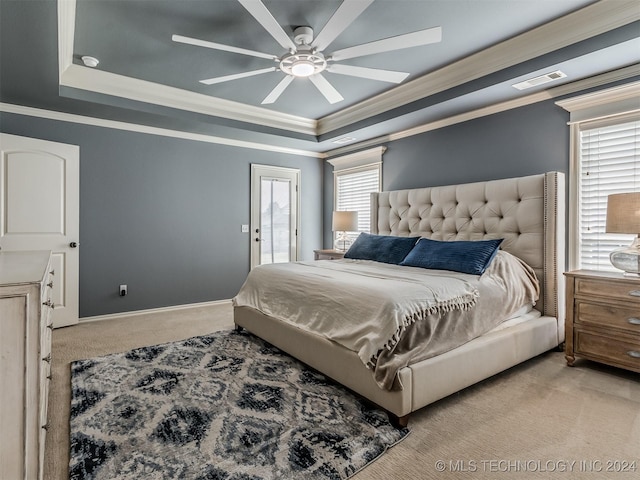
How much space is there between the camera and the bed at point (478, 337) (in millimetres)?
2064

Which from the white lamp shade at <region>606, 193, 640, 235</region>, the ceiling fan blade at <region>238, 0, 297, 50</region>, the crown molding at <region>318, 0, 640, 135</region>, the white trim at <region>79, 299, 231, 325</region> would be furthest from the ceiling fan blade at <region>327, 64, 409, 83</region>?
the white trim at <region>79, 299, 231, 325</region>

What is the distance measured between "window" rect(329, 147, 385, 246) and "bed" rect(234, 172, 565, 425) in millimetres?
546

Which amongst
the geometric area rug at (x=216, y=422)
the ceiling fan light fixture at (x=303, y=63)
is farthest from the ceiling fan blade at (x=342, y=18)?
the geometric area rug at (x=216, y=422)

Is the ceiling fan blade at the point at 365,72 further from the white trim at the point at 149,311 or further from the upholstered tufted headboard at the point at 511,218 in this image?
the white trim at the point at 149,311

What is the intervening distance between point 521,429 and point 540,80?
2.76 meters

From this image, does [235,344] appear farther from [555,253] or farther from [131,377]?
[555,253]

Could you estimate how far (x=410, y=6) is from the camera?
2494 mm

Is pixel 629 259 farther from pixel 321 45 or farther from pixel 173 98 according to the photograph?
pixel 173 98

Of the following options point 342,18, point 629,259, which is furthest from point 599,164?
point 342,18

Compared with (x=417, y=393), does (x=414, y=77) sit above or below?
above

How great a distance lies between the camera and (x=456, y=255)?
3018 mm

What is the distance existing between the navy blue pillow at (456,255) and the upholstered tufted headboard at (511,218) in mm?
374

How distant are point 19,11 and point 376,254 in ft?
10.9

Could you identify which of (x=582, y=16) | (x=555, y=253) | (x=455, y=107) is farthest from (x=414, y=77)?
(x=555, y=253)
